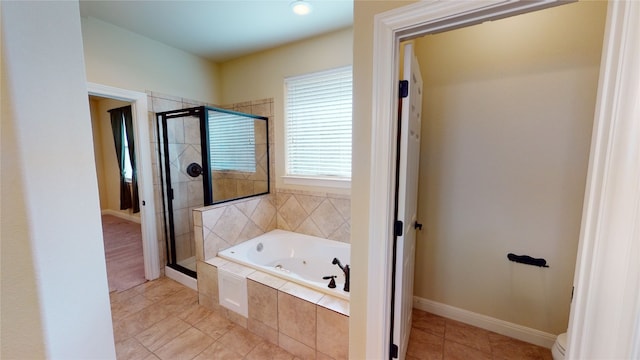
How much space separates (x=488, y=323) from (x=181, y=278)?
2.92 m

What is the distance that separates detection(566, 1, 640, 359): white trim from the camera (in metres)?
0.67

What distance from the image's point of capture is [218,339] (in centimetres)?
189

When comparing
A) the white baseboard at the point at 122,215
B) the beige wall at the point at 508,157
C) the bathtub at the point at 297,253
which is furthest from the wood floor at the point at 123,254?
the beige wall at the point at 508,157

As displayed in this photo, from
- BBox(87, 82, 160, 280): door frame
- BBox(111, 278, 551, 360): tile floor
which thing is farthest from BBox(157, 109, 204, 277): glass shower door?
BBox(111, 278, 551, 360): tile floor

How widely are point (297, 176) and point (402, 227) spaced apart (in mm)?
1751

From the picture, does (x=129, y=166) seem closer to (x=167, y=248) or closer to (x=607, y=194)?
(x=167, y=248)

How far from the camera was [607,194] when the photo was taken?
71cm

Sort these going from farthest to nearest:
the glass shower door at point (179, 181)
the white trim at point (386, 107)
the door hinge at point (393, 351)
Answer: the glass shower door at point (179, 181)
the door hinge at point (393, 351)
the white trim at point (386, 107)

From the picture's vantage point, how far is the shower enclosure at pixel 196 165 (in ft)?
8.58

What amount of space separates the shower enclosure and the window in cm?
39

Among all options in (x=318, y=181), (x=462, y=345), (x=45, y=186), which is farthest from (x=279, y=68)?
(x=462, y=345)

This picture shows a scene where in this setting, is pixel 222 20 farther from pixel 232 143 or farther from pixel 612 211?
pixel 612 211

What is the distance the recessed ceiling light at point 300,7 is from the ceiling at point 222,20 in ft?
0.13

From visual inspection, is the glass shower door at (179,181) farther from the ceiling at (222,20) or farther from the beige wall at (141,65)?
the ceiling at (222,20)
